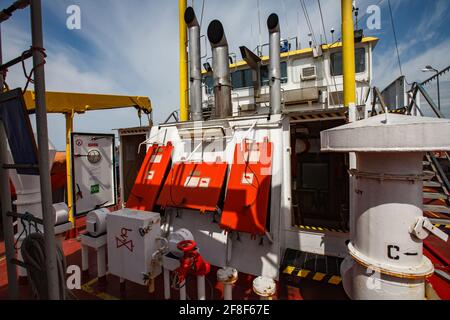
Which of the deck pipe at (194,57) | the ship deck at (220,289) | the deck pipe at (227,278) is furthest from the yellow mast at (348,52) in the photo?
the deck pipe at (227,278)

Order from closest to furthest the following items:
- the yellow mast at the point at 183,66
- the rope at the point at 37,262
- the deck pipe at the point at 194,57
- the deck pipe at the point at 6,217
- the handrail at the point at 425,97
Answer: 1. the rope at the point at 37,262
2. the deck pipe at the point at 6,217
3. the handrail at the point at 425,97
4. the deck pipe at the point at 194,57
5. the yellow mast at the point at 183,66

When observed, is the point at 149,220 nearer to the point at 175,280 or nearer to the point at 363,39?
the point at 175,280

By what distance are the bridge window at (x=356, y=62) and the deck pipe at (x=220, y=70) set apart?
5.15 metres

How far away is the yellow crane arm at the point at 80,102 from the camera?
5.11 m

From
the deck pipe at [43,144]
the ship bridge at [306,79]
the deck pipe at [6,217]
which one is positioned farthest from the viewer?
the ship bridge at [306,79]

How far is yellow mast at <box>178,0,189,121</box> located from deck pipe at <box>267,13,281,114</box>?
3.72 m

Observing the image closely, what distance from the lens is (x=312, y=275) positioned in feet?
12.3

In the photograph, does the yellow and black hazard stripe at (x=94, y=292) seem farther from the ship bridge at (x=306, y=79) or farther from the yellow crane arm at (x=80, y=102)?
the ship bridge at (x=306, y=79)

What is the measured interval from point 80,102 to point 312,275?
6.25 meters

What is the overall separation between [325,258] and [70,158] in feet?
19.3

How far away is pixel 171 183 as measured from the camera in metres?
4.66

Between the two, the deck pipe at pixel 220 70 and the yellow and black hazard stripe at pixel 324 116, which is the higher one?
the deck pipe at pixel 220 70

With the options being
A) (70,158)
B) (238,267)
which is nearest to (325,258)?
(238,267)

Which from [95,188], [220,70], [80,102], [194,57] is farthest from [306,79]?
[95,188]
